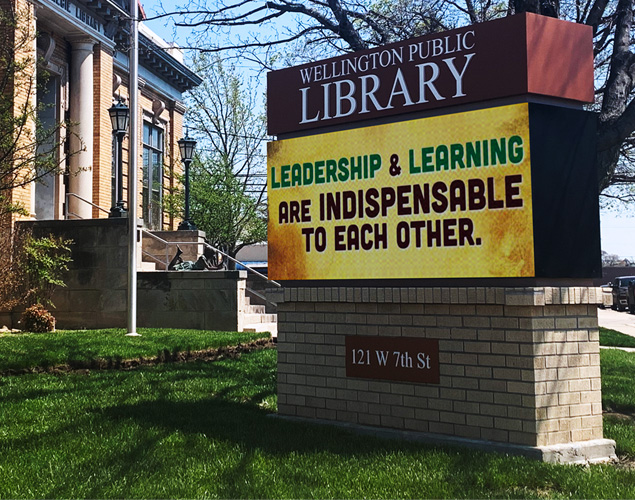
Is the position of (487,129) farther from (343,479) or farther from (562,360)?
(343,479)

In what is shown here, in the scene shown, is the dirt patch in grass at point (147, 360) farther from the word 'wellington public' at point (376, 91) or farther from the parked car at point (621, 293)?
the parked car at point (621, 293)

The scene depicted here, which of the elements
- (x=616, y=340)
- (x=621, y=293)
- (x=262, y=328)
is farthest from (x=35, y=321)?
(x=621, y=293)

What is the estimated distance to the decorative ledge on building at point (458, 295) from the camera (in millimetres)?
5973

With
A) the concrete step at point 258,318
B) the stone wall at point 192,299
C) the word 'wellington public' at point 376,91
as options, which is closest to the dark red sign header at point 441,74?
the word 'wellington public' at point 376,91

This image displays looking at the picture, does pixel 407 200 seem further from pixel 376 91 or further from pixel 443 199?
pixel 376 91

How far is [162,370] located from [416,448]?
18.8ft

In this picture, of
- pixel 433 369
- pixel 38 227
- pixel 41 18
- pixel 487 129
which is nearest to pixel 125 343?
pixel 38 227

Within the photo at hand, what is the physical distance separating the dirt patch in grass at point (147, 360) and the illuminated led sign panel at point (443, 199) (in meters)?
4.84

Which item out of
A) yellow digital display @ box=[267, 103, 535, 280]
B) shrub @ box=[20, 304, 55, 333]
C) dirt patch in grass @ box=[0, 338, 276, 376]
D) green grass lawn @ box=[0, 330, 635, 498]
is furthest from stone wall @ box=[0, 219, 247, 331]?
yellow digital display @ box=[267, 103, 535, 280]

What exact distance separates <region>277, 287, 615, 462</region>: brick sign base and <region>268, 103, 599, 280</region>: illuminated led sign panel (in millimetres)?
240

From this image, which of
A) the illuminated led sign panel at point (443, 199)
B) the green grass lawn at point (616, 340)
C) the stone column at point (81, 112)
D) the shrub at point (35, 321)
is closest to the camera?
the illuminated led sign panel at point (443, 199)

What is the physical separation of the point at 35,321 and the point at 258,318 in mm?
5139

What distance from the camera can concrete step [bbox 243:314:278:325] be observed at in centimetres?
1764

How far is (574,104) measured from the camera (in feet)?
20.9
